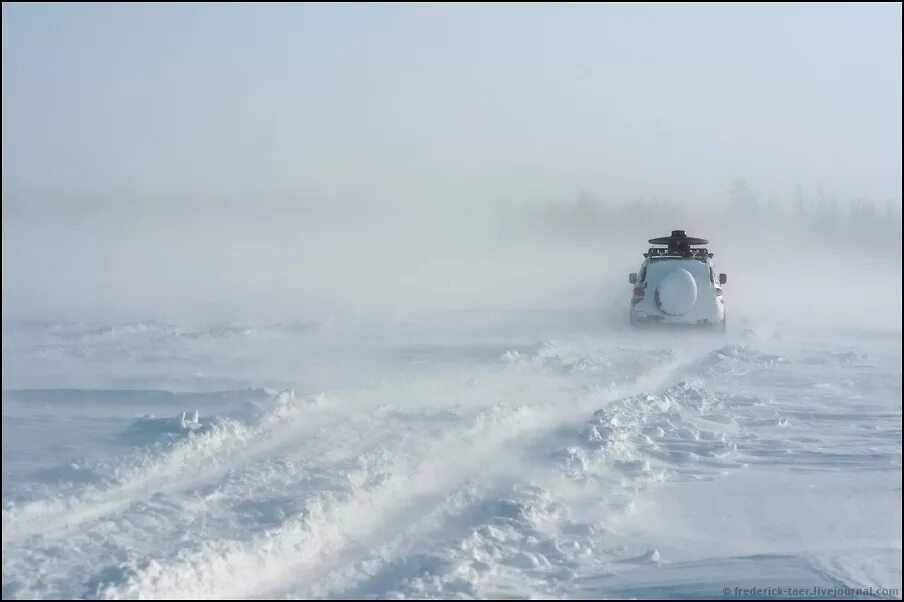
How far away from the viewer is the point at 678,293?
17594 millimetres

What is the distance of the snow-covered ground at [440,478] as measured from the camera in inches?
251

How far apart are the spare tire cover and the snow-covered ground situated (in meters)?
1.94

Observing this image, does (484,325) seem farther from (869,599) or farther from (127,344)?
(869,599)

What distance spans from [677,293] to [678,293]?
20 millimetres

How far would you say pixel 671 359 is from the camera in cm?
1722

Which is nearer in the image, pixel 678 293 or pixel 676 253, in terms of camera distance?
pixel 678 293

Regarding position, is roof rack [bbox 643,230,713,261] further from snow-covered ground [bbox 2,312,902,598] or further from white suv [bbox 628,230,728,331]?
snow-covered ground [bbox 2,312,902,598]

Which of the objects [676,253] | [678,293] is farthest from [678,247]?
[678,293]

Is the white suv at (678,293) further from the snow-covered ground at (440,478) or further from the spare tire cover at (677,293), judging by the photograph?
the snow-covered ground at (440,478)

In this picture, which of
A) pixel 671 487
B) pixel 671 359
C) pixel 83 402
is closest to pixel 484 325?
pixel 671 359

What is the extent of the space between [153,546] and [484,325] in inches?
673

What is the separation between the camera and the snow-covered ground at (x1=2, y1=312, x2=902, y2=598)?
639 centimetres

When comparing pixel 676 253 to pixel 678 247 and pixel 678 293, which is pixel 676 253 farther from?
pixel 678 293

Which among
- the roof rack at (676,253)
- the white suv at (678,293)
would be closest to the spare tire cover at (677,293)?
the white suv at (678,293)
